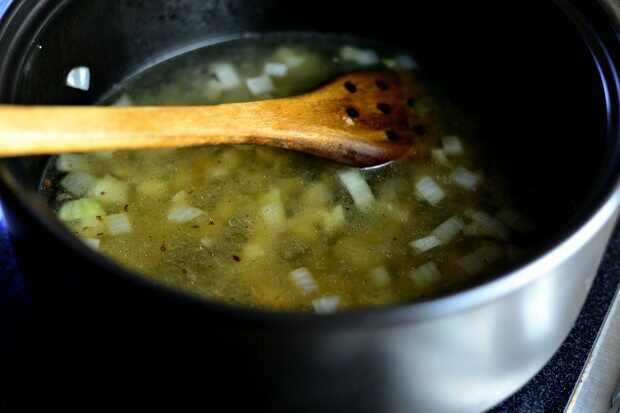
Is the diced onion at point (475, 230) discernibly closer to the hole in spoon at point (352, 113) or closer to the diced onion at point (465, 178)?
the diced onion at point (465, 178)

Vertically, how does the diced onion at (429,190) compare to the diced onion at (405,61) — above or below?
below

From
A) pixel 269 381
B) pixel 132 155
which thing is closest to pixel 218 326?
pixel 269 381

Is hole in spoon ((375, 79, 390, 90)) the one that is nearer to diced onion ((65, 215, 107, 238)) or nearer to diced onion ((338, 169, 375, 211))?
diced onion ((338, 169, 375, 211))

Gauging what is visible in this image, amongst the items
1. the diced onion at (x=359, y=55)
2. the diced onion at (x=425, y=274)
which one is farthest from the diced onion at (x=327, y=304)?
the diced onion at (x=359, y=55)

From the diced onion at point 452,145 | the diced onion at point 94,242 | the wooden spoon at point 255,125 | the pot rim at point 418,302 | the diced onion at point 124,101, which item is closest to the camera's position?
the pot rim at point 418,302

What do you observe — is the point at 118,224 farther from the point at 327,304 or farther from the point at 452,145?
the point at 452,145

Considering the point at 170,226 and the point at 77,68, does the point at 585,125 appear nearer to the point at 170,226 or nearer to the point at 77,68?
the point at 170,226
